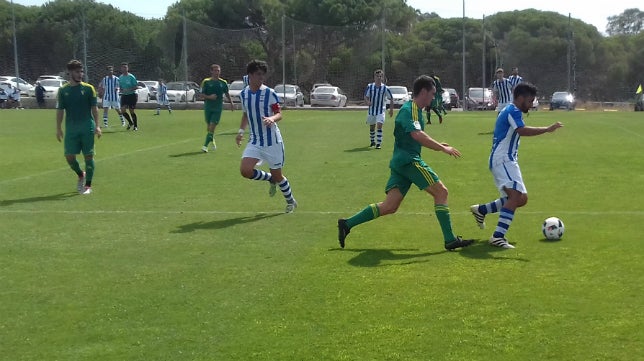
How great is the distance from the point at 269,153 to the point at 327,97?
127 feet

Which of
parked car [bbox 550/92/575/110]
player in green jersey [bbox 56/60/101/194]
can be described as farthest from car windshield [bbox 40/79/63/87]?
player in green jersey [bbox 56/60/101/194]

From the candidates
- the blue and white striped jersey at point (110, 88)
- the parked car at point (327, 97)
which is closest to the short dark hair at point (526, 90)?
the blue and white striped jersey at point (110, 88)

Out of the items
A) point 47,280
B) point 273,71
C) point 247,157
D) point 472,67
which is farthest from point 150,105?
point 47,280

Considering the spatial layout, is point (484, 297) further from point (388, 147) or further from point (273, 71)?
point (273, 71)

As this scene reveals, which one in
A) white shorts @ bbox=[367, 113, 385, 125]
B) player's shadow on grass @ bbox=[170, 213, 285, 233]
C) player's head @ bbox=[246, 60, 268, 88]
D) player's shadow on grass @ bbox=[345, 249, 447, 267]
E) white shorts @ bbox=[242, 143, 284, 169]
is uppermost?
player's head @ bbox=[246, 60, 268, 88]

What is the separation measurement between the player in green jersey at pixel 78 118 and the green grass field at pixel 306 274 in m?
0.67

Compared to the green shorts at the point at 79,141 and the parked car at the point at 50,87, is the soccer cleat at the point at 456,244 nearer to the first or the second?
the green shorts at the point at 79,141

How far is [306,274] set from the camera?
288 inches

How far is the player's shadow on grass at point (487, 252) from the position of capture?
794cm

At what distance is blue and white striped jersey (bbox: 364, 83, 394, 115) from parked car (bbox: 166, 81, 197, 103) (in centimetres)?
2963

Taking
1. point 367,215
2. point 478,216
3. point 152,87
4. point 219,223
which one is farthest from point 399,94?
point 367,215

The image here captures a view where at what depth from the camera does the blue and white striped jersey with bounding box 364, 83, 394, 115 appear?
21.3 metres

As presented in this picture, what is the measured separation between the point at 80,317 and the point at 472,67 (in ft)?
168

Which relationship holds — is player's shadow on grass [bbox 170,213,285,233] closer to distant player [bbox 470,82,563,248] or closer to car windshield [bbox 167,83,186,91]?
distant player [bbox 470,82,563,248]
